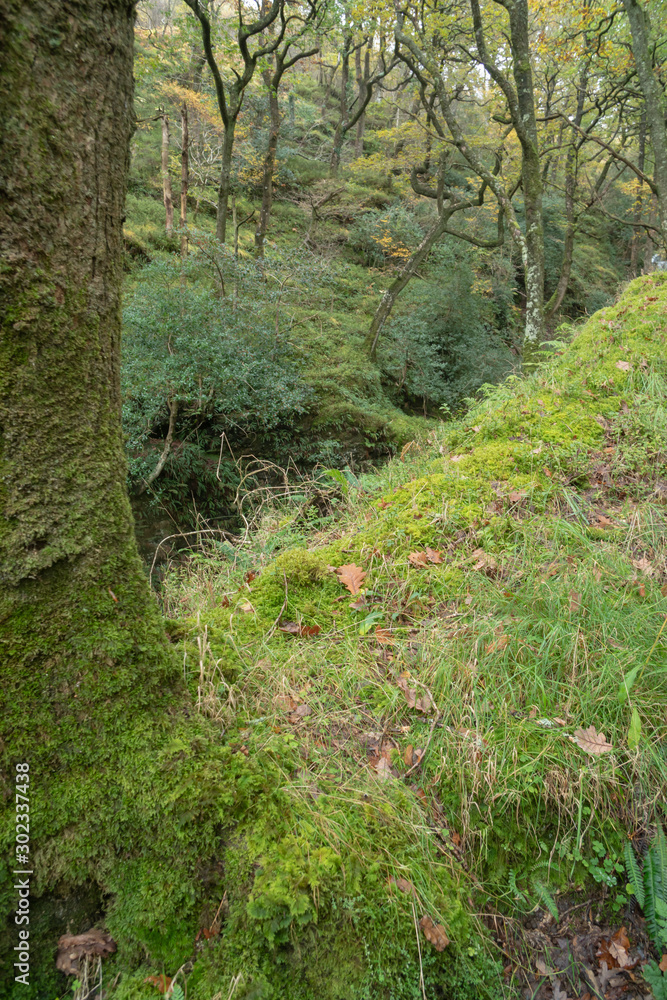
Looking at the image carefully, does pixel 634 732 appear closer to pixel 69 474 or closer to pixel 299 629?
pixel 299 629

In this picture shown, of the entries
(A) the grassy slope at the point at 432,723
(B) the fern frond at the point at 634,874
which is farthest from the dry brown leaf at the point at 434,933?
(B) the fern frond at the point at 634,874

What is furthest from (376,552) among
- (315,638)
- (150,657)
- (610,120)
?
(610,120)

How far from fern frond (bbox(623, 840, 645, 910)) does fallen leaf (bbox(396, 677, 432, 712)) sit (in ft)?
2.55

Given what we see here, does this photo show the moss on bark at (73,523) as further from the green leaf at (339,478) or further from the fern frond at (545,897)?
the green leaf at (339,478)

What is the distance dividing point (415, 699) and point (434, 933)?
0.77 metres

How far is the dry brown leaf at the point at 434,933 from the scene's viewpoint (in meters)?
1.44

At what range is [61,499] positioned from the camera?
143cm

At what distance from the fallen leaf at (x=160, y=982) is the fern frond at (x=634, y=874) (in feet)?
4.73

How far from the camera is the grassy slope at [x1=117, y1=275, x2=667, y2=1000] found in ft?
4.61

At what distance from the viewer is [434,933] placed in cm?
145

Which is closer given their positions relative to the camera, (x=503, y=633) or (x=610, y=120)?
(x=503, y=633)

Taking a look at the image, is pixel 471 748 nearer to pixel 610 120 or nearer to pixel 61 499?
pixel 61 499

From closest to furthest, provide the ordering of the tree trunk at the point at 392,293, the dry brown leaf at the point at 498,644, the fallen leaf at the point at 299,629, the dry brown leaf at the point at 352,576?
the dry brown leaf at the point at 498,644 → the fallen leaf at the point at 299,629 → the dry brown leaf at the point at 352,576 → the tree trunk at the point at 392,293

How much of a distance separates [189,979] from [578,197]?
24.1m
